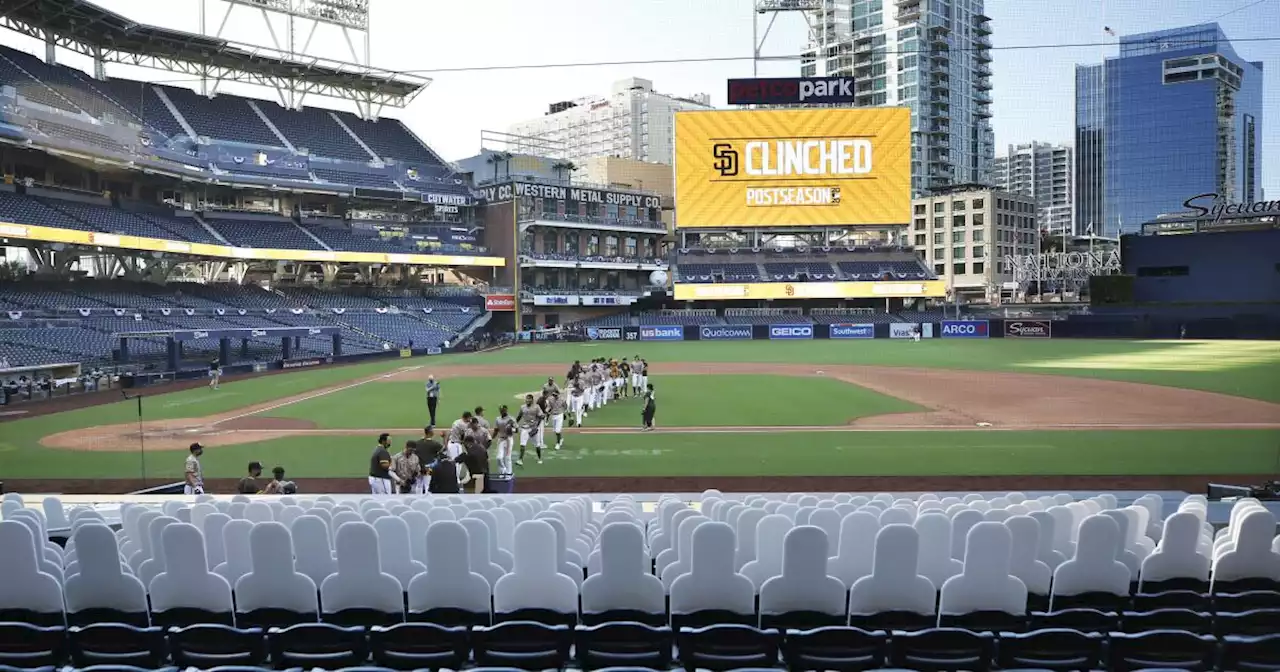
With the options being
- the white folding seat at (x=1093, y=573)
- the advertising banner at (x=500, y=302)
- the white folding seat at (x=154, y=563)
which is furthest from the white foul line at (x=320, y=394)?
the advertising banner at (x=500, y=302)

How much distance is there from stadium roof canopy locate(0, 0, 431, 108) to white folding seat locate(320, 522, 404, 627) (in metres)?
32.7

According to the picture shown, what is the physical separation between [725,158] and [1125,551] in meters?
53.2

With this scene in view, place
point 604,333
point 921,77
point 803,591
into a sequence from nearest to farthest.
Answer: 1. point 803,591
2. point 604,333
3. point 921,77

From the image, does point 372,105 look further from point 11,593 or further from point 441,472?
point 11,593

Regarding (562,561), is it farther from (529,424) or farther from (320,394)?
(320,394)

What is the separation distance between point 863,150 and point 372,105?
40858 mm

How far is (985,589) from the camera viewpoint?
15.5 feet

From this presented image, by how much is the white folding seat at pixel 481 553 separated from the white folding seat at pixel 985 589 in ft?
8.10

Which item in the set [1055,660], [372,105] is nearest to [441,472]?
[1055,660]

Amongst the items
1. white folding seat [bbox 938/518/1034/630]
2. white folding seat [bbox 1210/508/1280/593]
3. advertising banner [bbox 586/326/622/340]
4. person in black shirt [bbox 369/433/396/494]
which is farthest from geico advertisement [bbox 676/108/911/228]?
white folding seat [bbox 938/518/1034/630]

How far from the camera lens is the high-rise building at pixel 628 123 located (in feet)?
321

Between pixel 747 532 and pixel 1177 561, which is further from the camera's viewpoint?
pixel 747 532

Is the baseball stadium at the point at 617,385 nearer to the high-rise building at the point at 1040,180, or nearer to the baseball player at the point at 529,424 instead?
the baseball player at the point at 529,424

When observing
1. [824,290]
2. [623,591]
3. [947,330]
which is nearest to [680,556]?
[623,591]
